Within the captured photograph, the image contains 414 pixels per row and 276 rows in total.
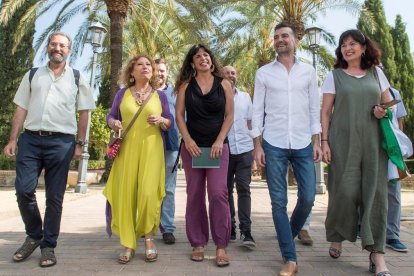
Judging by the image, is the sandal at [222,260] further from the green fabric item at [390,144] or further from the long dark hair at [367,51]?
the long dark hair at [367,51]

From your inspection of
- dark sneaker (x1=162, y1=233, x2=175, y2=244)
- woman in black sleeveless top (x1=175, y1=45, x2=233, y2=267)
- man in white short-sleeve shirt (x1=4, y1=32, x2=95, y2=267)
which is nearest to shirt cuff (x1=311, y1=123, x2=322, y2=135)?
woman in black sleeveless top (x1=175, y1=45, x2=233, y2=267)

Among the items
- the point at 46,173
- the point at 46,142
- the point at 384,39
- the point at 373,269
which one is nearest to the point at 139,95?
the point at 46,142

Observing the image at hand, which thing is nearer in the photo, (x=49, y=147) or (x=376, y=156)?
(x=376, y=156)

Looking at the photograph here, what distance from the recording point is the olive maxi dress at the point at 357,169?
339 centimetres

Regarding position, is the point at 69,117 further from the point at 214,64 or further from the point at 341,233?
the point at 341,233

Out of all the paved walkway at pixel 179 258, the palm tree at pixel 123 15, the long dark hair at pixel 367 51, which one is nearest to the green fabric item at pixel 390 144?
the long dark hair at pixel 367 51

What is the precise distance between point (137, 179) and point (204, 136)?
2.47 ft

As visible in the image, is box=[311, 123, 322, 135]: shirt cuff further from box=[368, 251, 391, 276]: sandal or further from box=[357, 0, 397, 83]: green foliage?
box=[357, 0, 397, 83]: green foliage

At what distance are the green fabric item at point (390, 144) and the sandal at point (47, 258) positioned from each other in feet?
9.65

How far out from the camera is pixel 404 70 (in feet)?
103

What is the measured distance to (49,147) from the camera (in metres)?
3.83

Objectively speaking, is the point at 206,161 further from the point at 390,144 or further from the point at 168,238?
the point at 390,144

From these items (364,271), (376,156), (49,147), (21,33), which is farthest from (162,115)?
(21,33)

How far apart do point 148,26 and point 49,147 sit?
511 inches
